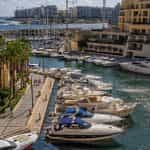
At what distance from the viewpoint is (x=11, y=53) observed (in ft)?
218

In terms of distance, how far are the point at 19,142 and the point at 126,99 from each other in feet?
110

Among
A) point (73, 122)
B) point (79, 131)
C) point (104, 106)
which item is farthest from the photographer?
point (104, 106)

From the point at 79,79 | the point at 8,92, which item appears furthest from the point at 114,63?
the point at 8,92

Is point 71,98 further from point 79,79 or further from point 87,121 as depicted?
point 79,79

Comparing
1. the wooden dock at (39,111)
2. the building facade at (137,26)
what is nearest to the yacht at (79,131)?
the wooden dock at (39,111)

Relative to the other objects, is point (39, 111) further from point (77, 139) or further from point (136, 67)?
point (136, 67)

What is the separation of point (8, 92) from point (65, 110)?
908cm

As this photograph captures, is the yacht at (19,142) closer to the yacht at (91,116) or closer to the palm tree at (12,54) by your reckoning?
the yacht at (91,116)

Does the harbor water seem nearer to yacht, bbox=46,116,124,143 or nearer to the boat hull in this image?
the boat hull

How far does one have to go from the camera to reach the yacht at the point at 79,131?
174 ft

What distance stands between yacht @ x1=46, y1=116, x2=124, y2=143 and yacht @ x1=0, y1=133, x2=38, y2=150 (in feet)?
14.9

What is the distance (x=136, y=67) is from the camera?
109250mm

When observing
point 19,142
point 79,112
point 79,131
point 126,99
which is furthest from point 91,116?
point 126,99

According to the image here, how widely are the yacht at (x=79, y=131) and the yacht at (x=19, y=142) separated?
4534mm
